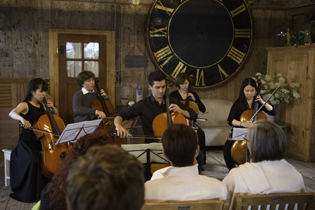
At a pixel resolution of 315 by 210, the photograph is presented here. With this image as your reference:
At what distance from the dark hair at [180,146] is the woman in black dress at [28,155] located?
197 centimetres

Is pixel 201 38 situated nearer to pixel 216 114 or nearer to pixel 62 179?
pixel 216 114

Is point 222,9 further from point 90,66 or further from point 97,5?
point 90,66

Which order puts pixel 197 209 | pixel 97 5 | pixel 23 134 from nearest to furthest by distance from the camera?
pixel 197 209 → pixel 23 134 → pixel 97 5

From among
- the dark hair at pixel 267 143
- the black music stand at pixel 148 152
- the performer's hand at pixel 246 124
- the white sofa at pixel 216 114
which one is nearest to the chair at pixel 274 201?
the dark hair at pixel 267 143

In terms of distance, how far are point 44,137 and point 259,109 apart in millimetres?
2218

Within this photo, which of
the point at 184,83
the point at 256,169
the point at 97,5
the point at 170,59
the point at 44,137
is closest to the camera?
the point at 256,169

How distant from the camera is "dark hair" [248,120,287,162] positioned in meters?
1.74

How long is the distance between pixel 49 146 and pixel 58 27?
94.7 inches

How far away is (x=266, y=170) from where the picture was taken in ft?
5.64

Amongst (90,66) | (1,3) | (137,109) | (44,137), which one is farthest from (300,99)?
(1,3)

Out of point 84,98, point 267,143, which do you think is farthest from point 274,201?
point 84,98

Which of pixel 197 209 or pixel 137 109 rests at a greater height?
pixel 137 109

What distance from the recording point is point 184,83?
4332mm

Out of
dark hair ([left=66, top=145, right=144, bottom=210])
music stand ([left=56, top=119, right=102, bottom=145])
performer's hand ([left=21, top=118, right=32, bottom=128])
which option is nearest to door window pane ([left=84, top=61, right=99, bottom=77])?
performer's hand ([left=21, top=118, right=32, bottom=128])
